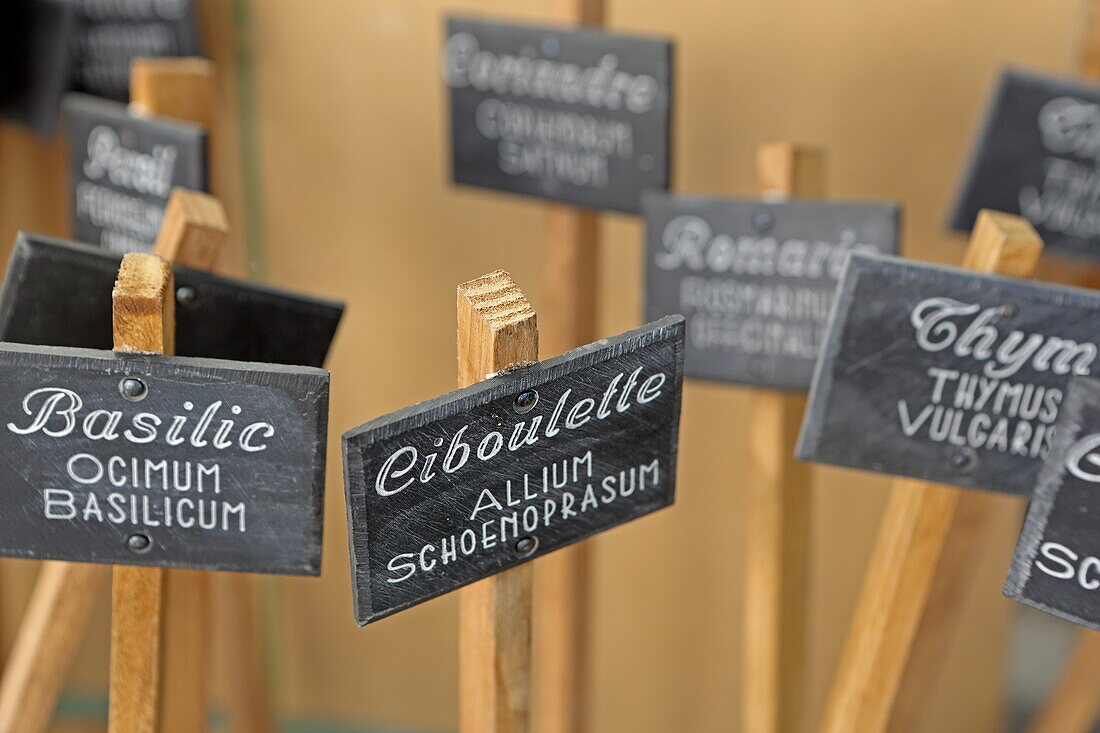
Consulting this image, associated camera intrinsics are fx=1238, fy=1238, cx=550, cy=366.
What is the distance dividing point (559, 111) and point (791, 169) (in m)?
0.26

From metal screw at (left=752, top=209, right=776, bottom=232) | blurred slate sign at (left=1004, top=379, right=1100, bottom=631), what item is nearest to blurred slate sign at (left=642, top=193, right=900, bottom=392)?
metal screw at (left=752, top=209, right=776, bottom=232)

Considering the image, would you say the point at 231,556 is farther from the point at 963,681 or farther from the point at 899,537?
the point at 963,681

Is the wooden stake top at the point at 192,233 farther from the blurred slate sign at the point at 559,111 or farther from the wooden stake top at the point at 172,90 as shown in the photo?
the blurred slate sign at the point at 559,111

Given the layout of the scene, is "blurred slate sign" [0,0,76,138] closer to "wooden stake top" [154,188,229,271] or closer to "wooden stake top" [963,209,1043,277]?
"wooden stake top" [154,188,229,271]

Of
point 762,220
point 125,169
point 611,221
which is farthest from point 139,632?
point 611,221

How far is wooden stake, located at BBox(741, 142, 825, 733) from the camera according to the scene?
1.06 meters

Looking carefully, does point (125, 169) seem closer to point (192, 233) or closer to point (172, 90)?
point (172, 90)

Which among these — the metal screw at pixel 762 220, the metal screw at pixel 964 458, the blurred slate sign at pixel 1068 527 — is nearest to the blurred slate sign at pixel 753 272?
the metal screw at pixel 762 220

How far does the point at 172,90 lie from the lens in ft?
3.44

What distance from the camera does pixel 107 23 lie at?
1.36 meters

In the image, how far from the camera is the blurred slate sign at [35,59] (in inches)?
50.2

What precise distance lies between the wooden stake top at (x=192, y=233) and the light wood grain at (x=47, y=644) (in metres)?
0.24

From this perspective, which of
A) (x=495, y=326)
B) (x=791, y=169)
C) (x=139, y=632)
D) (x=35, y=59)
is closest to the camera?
(x=495, y=326)

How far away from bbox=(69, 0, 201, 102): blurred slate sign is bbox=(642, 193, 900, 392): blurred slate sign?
1.93 ft
